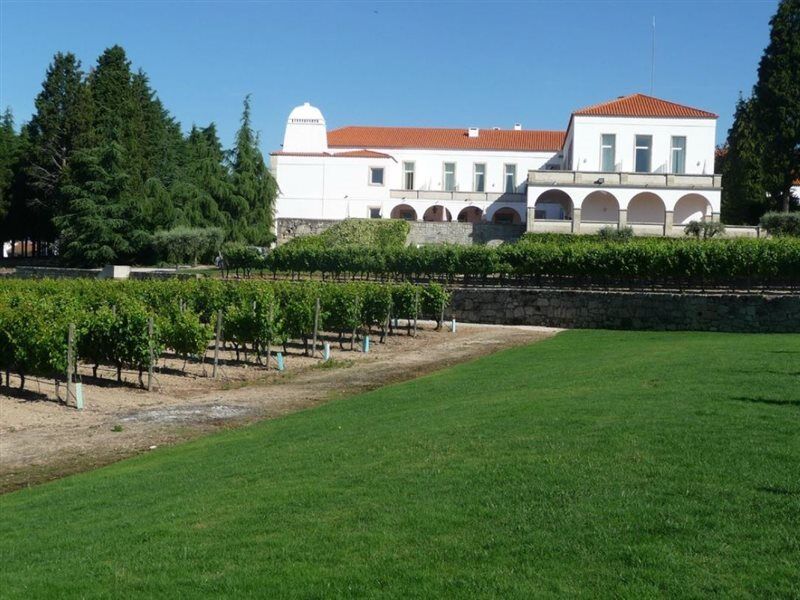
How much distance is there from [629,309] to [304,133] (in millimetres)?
39841

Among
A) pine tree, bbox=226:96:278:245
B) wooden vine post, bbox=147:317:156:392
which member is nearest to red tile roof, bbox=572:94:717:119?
pine tree, bbox=226:96:278:245

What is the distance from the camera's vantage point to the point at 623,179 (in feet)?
Answer: 186

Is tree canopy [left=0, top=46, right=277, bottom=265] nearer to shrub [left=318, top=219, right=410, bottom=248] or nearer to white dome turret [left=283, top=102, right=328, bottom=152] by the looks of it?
white dome turret [left=283, top=102, right=328, bottom=152]

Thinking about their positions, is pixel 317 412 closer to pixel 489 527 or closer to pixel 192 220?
pixel 489 527

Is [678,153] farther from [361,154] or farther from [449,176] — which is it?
[361,154]

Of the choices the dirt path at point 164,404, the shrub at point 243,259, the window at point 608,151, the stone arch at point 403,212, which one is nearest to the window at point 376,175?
the stone arch at point 403,212

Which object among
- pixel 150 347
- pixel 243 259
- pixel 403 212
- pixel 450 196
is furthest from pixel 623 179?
pixel 150 347

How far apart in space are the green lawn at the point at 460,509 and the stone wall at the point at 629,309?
2165 centimetres

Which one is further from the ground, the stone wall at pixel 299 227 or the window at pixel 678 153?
the window at pixel 678 153

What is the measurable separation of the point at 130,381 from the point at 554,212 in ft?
150

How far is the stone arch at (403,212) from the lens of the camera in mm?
67000

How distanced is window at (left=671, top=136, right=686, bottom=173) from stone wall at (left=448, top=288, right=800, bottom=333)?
28058 mm

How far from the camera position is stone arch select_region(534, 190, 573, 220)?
59750mm

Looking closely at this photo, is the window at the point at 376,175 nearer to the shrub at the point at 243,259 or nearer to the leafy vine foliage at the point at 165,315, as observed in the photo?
the shrub at the point at 243,259
